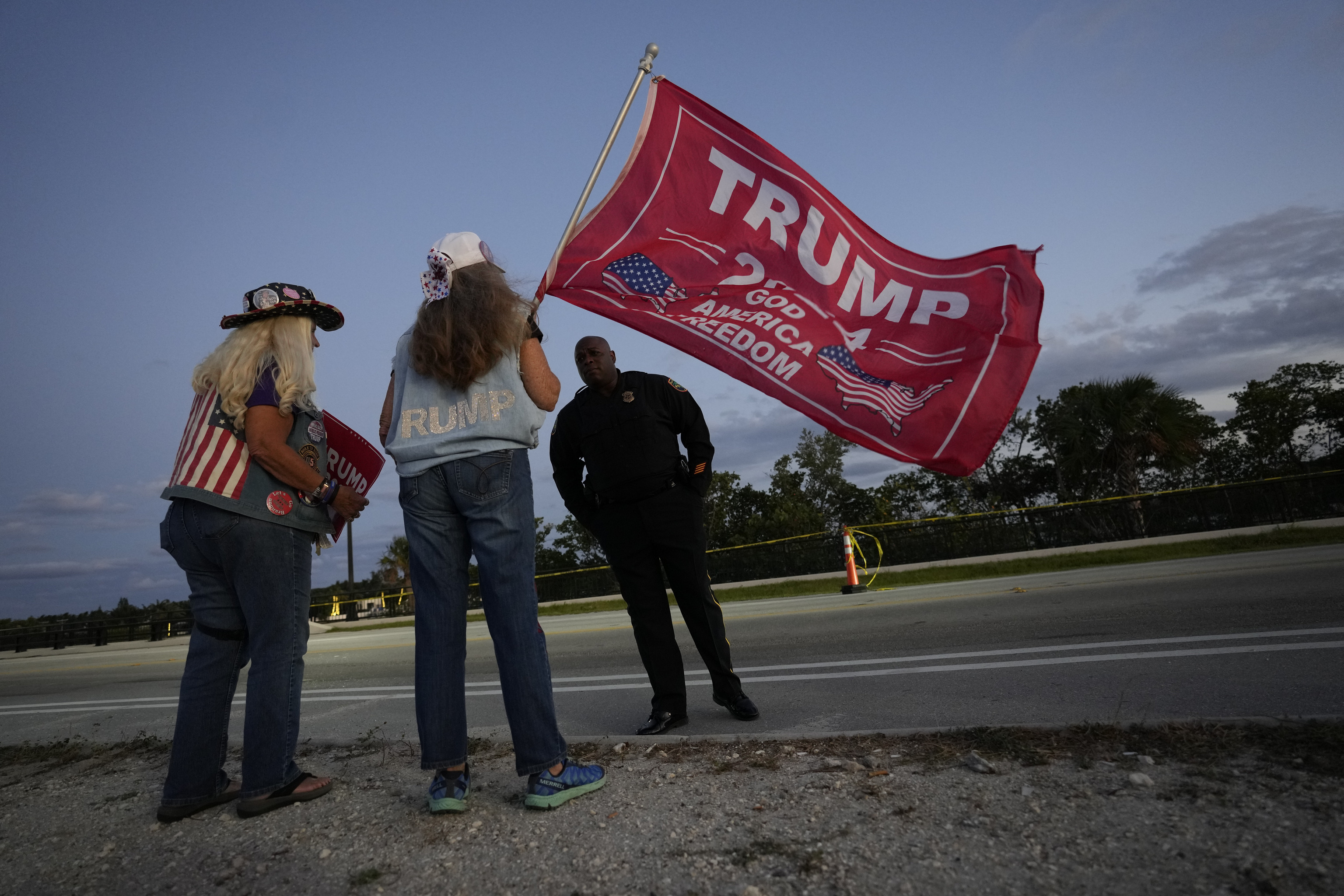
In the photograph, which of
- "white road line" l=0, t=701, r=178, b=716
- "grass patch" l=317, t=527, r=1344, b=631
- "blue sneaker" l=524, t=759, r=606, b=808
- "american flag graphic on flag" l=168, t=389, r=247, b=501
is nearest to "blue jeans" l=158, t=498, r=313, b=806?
"american flag graphic on flag" l=168, t=389, r=247, b=501

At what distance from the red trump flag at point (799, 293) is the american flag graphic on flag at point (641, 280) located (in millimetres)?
10

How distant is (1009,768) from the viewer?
2666 millimetres

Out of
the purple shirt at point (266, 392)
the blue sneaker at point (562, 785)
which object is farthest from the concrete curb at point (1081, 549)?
the purple shirt at point (266, 392)

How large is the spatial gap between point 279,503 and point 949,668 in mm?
4178

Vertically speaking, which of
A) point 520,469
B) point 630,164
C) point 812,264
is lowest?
point 520,469

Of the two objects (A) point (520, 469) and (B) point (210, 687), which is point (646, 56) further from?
(B) point (210, 687)

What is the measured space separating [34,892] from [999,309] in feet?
17.8

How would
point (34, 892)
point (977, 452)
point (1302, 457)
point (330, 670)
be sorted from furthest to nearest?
point (1302, 457), point (330, 670), point (977, 452), point (34, 892)

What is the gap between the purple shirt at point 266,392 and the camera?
10.1 feet

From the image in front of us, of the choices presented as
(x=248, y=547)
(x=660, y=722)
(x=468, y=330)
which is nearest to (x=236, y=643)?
(x=248, y=547)

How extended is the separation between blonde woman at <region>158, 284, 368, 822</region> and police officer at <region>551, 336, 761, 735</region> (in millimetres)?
1405

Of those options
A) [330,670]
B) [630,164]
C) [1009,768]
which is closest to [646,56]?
[630,164]

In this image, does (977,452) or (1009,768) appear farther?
(977,452)

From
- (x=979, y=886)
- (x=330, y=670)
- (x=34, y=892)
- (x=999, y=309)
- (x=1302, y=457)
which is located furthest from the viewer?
(x=1302, y=457)
